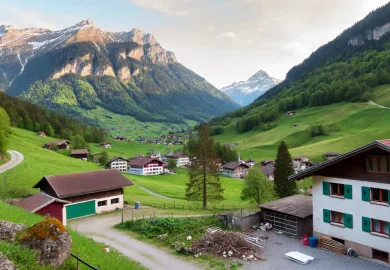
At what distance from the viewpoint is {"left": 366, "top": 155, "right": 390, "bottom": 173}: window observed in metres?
26.5

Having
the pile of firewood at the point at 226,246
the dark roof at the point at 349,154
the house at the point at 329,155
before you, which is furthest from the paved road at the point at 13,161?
the house at the point at 329,155

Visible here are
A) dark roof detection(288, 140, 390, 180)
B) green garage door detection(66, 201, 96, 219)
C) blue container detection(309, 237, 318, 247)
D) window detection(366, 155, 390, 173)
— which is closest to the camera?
dark roof detection(288, 140, 390, 180)

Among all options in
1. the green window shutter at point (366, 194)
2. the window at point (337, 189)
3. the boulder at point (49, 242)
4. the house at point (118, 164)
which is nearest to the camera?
the boulder at point (49, 242)

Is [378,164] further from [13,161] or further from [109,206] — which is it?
[13,161]

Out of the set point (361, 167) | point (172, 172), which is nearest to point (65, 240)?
point (361, 167)

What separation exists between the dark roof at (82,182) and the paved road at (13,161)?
19897 mm

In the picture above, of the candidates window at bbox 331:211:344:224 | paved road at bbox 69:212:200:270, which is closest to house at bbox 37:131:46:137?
paved road at bbox 69:212:200:270

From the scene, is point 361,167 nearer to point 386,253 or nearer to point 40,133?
point 386,253

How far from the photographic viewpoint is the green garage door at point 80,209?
44628 millimetres

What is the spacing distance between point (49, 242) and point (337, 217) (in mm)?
25935

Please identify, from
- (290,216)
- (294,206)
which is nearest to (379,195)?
(290,216)

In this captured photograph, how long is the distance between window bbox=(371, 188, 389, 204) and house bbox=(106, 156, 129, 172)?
11285 cm

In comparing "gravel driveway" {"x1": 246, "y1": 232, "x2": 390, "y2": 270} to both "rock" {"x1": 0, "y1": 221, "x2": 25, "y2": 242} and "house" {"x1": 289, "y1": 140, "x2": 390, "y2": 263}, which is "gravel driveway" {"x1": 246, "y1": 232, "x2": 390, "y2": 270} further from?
"rock" {"x1": 0, "y1": 221, "x2": 25, "y2": 242}

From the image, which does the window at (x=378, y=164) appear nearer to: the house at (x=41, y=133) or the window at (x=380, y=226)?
the window at (x=380, y=226)
